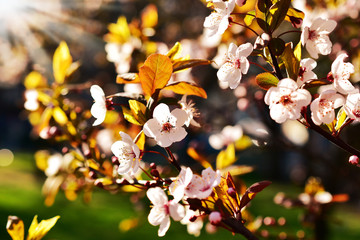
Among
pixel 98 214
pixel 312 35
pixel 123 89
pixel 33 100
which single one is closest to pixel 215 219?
pixel 312 35

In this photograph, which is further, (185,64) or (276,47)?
(185,64)

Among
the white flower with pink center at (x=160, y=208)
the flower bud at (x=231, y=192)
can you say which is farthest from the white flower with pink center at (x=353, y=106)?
the white flower with pink center at (x=160, y=208)

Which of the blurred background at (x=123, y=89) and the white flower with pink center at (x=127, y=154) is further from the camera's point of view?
the blurred background at (x=123, y=89)

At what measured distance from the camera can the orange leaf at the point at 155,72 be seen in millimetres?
732

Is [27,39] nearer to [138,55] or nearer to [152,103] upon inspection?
[138,55]

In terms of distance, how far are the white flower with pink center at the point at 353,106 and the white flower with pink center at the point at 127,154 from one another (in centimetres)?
38

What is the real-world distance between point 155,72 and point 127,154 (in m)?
0.16

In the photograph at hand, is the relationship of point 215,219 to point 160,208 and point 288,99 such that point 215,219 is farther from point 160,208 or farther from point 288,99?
point 288,99

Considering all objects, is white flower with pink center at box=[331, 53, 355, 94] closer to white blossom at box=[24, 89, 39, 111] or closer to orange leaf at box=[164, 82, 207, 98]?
orange leaf at box=[164, 82, 207, 98]

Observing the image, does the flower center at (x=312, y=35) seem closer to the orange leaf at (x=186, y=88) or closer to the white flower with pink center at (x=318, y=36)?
the white flower with pink center at (x=318, y=36)

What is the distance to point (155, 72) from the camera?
74 cm

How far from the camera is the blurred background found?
1762 millimetres

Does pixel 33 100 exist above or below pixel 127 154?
below

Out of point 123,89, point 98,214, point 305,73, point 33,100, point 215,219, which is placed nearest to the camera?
point 215,219
